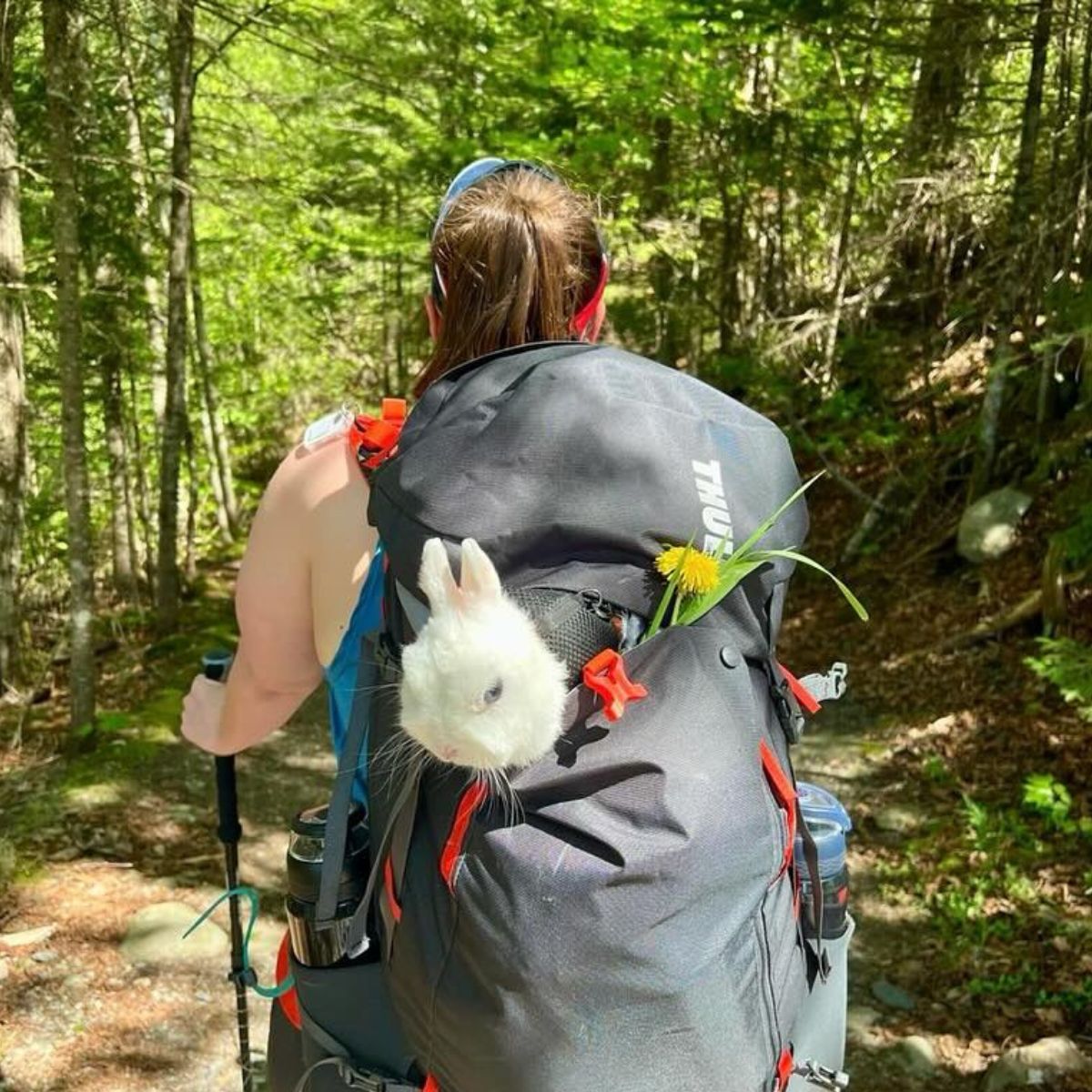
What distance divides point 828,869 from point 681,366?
1327 cm

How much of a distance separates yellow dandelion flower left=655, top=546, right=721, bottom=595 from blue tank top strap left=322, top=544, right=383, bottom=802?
44 cm

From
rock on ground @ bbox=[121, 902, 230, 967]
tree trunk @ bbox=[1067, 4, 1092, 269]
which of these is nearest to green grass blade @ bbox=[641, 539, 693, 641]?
rock on ground @ bbox=[121, 902, 230, 967]

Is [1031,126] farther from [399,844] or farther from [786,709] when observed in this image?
[399,844]

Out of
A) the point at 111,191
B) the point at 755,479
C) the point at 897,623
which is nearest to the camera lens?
the point at 755,479

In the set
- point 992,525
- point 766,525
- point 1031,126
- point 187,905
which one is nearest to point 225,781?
point 766,525

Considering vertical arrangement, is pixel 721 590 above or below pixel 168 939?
above

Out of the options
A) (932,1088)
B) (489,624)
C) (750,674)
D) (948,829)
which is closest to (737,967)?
(750,674)

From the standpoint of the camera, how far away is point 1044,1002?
402 cm

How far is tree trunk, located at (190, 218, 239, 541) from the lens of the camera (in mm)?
11891

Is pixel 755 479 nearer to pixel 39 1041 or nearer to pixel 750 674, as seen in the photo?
pixel 750 674

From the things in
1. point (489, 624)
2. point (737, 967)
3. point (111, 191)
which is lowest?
point (737, 967)

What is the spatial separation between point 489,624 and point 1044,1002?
12.9 ft

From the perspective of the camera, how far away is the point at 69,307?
18.0ft

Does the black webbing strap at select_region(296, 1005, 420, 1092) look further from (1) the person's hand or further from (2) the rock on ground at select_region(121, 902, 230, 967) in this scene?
(2) the rock on ground at select_region(121, 902, 230, 967)
